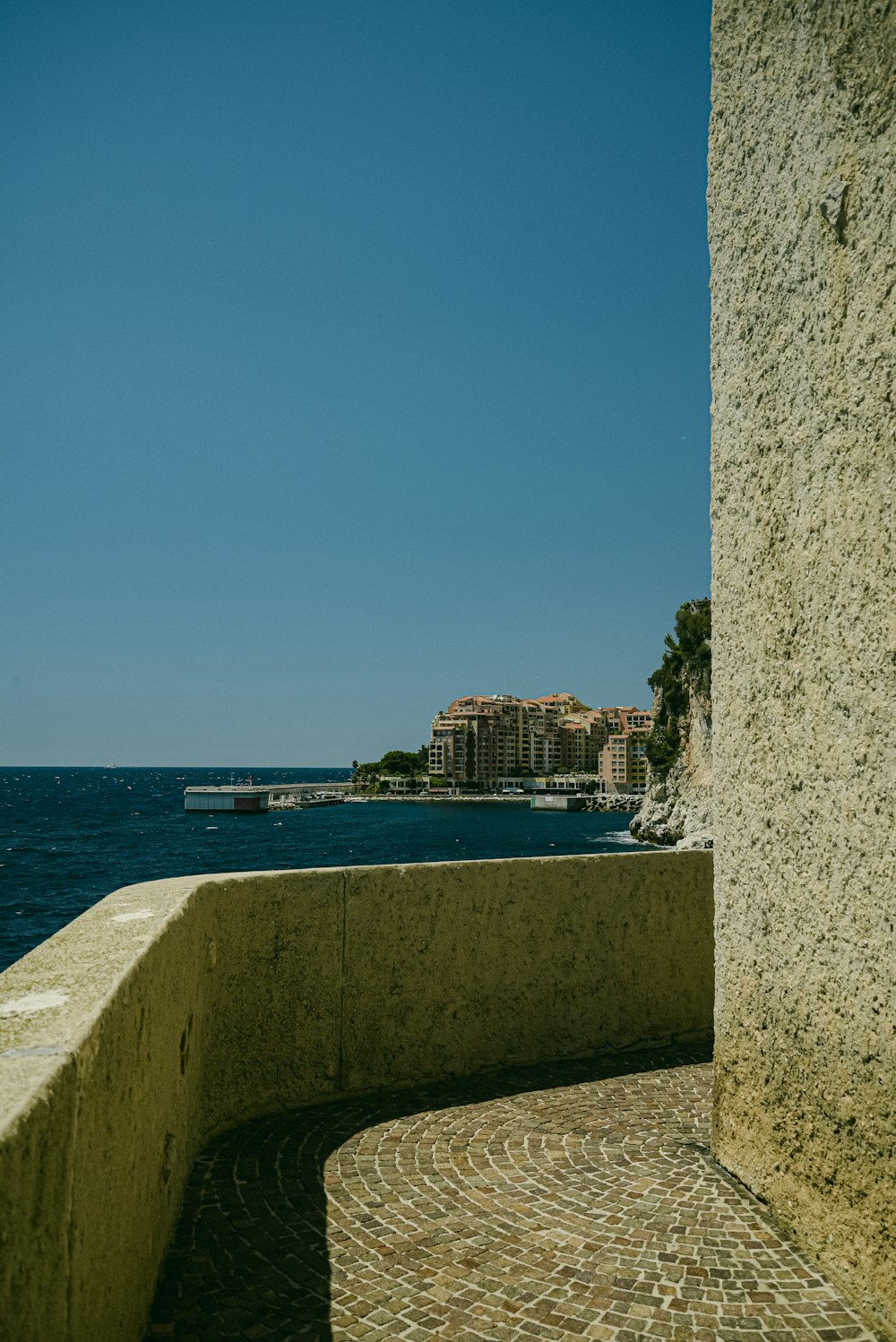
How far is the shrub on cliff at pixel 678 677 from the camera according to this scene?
258 ft

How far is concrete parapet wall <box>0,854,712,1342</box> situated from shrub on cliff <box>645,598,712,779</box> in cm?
7253

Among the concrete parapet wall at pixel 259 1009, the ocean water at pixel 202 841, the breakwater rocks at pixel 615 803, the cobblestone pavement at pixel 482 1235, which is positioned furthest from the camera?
the breakwater rocks at pixel 615 803

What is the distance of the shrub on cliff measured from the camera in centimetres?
7875

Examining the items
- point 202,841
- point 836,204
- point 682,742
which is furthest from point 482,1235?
point 682,742

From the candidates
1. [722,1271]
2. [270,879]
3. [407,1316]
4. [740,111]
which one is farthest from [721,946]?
[740,111]

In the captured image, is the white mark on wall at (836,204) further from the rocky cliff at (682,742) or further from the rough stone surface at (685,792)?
the rocky cliff at (682,742)

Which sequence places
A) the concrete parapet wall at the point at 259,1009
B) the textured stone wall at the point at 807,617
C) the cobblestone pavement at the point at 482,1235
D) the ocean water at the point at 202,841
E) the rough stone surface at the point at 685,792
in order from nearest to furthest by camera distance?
the concrete parapet wall at the point at 259,1009 < the cobblestone pavement at the point at 482,1235 < the textured stone wall at the point at 807,617 < the ocean water at the point at 202,841 < the rough stone surface at the point at 685,792

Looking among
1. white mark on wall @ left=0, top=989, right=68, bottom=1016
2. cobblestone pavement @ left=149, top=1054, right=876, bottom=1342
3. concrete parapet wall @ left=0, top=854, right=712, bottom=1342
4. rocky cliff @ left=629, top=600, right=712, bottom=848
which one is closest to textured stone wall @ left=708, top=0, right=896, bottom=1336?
cobblestone pavement @ left=149, top=1054, right=876, bottom=1342

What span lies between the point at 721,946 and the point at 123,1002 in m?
2.54

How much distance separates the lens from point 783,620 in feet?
11.3

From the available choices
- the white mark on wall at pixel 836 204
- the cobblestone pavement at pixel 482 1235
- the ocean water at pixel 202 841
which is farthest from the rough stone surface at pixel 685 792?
the white mark on wall at pixel 836 204

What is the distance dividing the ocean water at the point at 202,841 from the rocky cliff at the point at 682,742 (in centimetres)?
417

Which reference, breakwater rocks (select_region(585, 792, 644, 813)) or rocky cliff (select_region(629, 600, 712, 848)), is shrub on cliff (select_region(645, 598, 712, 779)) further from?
breakwater rocks (select_region(585, 792, 644, 813))

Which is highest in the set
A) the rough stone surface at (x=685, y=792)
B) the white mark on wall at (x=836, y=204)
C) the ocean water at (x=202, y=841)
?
the white mark on wall at (x=836, y=204)
